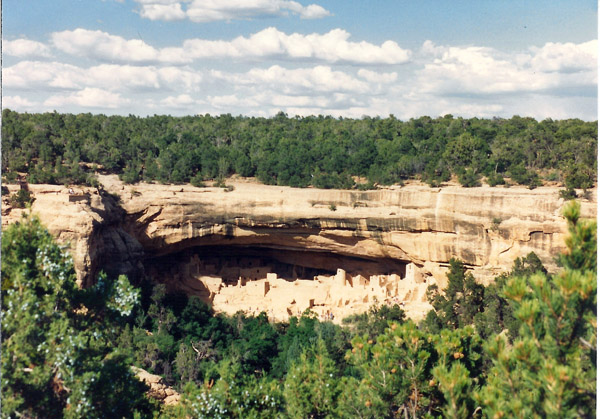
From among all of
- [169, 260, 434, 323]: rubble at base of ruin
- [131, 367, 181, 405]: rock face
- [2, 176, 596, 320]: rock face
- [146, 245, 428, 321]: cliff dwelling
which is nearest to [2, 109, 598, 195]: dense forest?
[2, 176, 596, 320]: rock face

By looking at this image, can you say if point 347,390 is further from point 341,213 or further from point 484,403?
point 341,213

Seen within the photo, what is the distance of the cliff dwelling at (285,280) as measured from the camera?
24.2m

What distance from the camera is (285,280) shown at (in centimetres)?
2636

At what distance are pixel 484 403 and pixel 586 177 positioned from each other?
51.1 feet

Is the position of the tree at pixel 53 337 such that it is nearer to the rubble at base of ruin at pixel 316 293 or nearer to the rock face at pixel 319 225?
the rock face at pixel 319 225

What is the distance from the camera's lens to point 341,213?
23578 mm

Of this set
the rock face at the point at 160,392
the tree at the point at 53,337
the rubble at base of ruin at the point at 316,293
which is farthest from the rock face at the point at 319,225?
the tree at the point at 53,337

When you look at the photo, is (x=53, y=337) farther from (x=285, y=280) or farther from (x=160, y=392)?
(x=285, y=280)

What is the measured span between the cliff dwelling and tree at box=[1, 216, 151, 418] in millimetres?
14623

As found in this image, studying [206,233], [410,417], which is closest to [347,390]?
[410,417]

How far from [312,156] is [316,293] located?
593 centimetres

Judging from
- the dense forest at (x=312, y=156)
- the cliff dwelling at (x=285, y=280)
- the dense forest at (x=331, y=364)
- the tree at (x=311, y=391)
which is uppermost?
the dense forest at (x=312, y=156)

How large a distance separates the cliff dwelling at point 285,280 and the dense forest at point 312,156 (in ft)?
10.6

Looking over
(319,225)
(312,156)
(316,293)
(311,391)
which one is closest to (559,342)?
(311,391)
